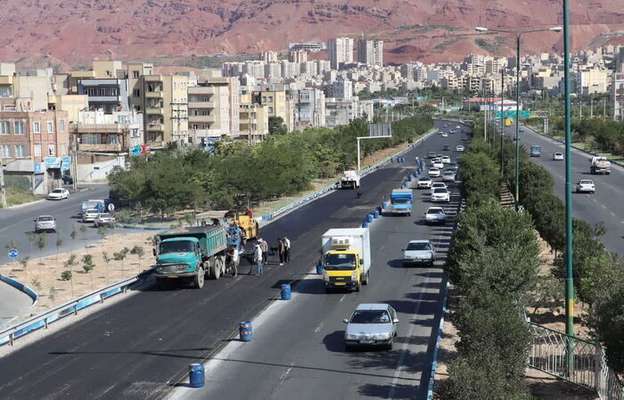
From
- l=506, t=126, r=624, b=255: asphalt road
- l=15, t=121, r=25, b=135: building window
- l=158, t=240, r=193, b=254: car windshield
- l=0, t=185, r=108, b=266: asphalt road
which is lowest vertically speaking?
l=0, t=185, r=108, b=266: asphalt road

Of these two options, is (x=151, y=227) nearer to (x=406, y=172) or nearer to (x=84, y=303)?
(x=84, y=303)

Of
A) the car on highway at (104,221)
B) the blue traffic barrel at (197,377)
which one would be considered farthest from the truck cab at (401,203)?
the blue traffic barrel at (197,377)

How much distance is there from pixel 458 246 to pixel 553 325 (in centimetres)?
360

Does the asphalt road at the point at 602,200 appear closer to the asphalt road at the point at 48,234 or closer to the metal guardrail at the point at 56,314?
the metal guardrail at the point at 56,314

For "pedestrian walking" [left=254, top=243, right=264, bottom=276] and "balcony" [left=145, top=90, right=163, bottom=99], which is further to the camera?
"balcony" [left=145, top=90, right=163, bottom=99]

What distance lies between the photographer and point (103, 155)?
104 metres

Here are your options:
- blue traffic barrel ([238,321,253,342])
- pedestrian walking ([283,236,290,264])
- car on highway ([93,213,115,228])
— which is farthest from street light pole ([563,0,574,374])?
car on highway ([93,213,115,228])

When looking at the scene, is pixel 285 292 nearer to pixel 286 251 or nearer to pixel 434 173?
pixel 286 251

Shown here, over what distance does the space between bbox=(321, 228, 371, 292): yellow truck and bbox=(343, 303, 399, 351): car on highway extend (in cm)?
784

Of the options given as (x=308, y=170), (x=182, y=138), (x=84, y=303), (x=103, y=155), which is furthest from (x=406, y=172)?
(x=84, y=303)

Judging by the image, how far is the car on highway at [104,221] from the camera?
63969 mm

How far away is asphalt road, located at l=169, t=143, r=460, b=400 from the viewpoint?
890 inches

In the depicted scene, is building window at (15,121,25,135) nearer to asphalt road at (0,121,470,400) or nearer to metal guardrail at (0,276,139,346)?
asphalt road at (0,121,470,400)

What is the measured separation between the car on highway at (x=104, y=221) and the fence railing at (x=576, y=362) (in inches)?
1711
